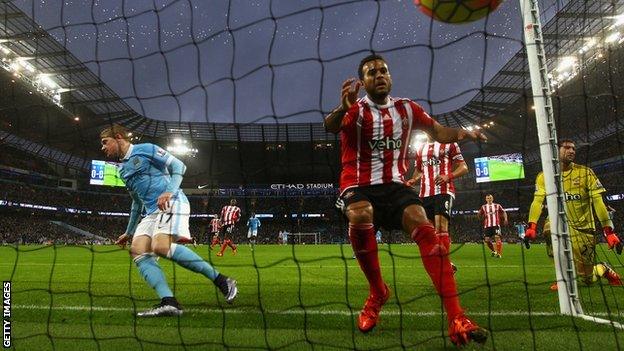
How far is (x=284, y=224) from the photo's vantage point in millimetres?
45938

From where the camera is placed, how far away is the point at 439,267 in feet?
9.98

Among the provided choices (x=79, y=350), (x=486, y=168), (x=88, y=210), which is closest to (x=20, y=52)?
(x=88, y=210)

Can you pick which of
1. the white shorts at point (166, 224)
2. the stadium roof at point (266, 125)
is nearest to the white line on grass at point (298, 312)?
the white shorts at point (166, 224)

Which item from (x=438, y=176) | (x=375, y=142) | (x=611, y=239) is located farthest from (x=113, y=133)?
(x=611, y=239)

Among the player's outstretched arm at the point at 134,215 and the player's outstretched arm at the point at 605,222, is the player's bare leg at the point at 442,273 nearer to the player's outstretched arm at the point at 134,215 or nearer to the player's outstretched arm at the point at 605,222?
the player's outstretched arm at the point at 134,215

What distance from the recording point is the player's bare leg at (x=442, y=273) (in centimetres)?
267

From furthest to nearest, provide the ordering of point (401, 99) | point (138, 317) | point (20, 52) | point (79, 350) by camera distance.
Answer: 1. point (20, 52)
2. point (138, 317)
3. point (401, 99)
4. point (79, 350)

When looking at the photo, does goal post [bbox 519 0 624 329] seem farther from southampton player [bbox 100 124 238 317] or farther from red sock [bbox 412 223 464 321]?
southampton player [bbox 100 124 238 317]

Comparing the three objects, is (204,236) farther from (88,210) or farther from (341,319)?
(341,319)

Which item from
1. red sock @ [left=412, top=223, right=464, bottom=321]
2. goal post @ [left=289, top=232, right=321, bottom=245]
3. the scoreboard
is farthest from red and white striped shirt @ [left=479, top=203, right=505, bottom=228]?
the scoreboard

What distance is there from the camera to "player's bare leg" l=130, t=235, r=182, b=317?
12.9 ft

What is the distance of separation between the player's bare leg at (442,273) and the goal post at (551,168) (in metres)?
1.23

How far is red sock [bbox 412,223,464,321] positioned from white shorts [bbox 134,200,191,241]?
2.49 m

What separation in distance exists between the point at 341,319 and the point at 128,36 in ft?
10.9
